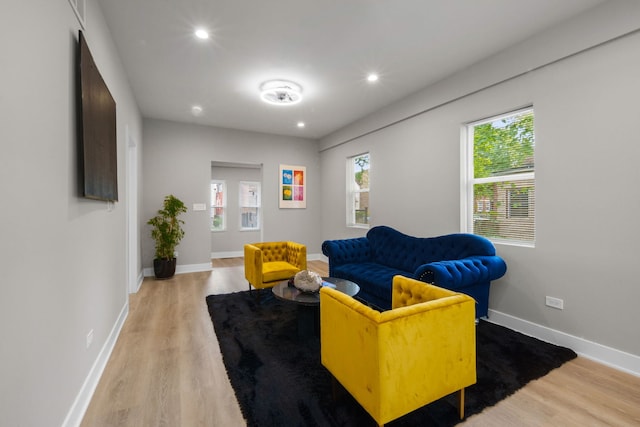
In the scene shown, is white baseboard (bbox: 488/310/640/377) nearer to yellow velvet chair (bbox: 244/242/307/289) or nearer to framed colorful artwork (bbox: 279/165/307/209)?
yellow velvet chair (bbox: 244/242/307/289)

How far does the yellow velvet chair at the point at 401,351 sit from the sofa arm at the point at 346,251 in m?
2.25

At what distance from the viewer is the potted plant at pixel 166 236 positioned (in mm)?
5203

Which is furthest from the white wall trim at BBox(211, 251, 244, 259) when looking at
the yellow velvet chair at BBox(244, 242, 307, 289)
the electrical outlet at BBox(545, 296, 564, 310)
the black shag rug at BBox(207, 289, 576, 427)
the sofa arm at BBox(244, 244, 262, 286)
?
the electrical outlet at BBox(545, 296, 564, 310)

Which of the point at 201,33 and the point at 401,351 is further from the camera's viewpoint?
the point at 201,33

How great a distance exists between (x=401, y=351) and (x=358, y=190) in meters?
4.63

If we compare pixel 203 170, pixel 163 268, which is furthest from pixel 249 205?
pixel 163 268

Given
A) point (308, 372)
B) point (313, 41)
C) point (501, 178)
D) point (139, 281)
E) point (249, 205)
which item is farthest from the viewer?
point (249, 205)

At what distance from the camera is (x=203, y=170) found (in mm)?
5984

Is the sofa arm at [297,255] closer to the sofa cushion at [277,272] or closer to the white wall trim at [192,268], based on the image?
the sofa cushion at [277,272]

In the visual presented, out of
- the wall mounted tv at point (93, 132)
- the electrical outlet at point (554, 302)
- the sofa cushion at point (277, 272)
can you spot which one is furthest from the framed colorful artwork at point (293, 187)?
the electrical outlet at point (554, 302)

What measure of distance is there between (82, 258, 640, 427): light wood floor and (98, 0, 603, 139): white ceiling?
9.80 ft

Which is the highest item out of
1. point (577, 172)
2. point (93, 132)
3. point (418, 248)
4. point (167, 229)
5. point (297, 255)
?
point (93, 132)

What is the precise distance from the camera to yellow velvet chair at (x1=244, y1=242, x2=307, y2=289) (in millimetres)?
3779

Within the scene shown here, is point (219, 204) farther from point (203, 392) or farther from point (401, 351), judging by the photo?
point (401, 351)
